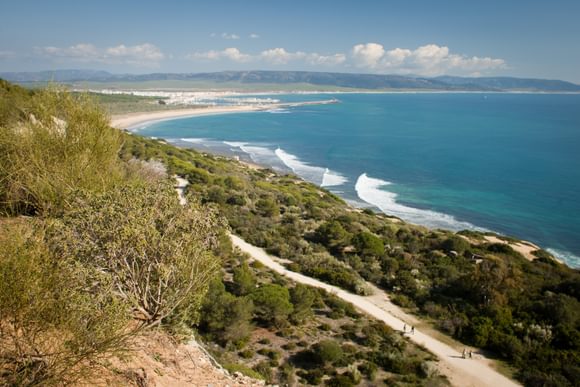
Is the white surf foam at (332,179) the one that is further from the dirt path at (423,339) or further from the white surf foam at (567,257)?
the dirt path at (423,339)

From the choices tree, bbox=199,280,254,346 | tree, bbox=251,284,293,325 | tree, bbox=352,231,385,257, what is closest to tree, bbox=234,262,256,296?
tree, bbox=251,284,293,325

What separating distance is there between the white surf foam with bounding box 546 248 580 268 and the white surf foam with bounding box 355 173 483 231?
726 cm

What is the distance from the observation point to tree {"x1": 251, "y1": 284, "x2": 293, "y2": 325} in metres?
17.1

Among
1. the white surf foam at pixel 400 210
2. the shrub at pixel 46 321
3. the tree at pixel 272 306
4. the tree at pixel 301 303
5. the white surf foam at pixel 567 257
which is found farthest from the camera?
the white surf foam at pixel 400 210

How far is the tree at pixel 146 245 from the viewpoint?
7547 mm

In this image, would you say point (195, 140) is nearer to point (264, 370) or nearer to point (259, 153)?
point (259, 153)

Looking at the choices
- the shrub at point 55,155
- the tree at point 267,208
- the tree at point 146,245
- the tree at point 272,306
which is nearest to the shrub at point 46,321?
the tree at point 146,245

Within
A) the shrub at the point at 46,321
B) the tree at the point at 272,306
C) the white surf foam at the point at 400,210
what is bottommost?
the white surf foam at the point at 400,210

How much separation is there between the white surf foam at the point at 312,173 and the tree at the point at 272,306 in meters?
37.7

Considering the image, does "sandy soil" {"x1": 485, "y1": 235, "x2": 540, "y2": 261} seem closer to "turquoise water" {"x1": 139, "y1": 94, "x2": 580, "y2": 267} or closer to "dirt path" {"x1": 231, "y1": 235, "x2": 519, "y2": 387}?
"turquoise water" {"x1": 139, "y1": 94, "x2": 580, "y2": 267}

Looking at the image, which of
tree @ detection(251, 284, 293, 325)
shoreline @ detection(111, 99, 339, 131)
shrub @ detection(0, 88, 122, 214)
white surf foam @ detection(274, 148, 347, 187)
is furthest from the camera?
shoreline @ detection(111, 99, 339, 131)

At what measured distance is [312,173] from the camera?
62031 millimetres

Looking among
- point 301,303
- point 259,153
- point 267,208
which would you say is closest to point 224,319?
point 301,303

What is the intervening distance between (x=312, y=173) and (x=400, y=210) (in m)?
19.9
